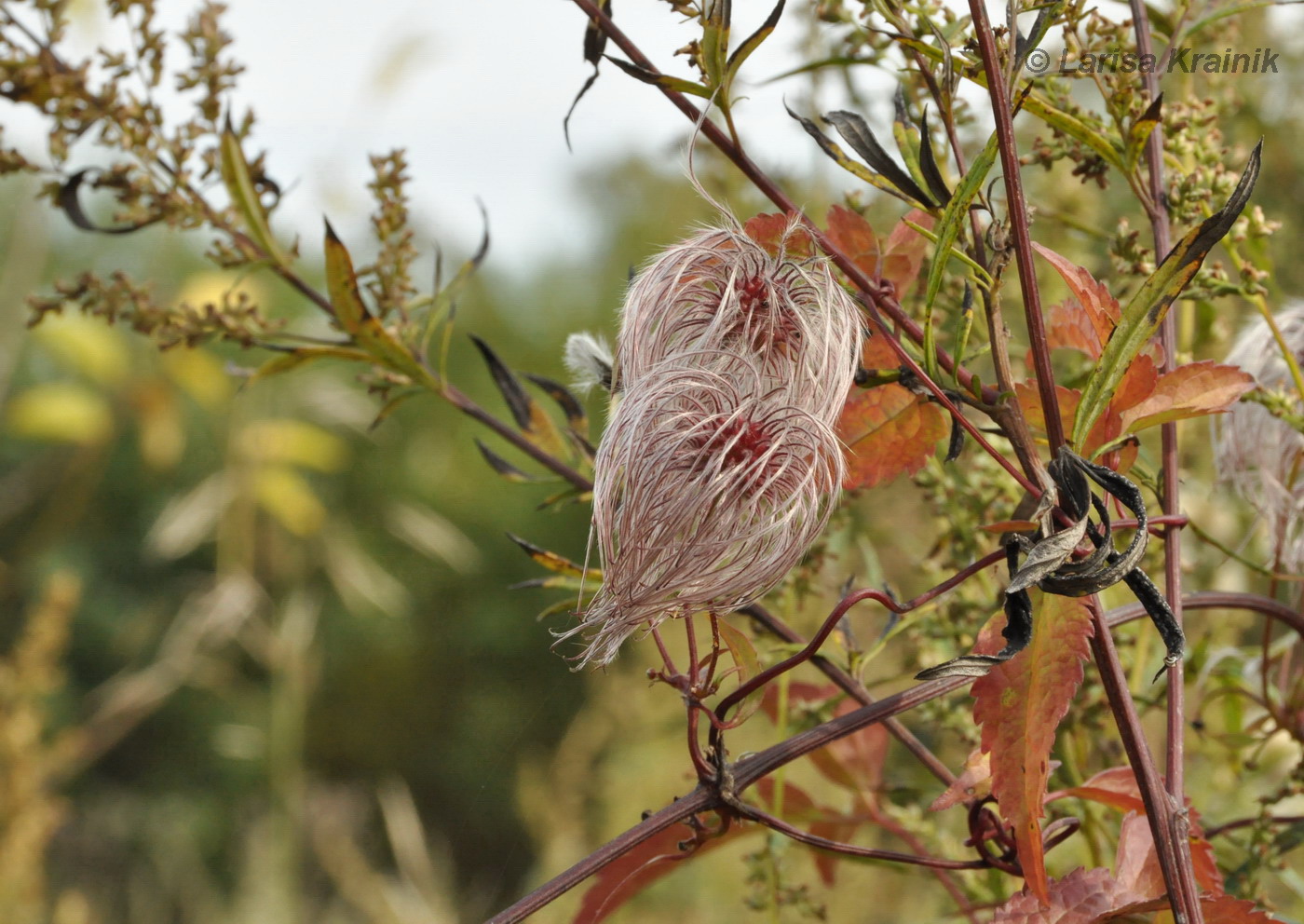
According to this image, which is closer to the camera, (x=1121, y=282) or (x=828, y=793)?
(x=1121, y=282)

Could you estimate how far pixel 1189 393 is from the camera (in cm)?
23

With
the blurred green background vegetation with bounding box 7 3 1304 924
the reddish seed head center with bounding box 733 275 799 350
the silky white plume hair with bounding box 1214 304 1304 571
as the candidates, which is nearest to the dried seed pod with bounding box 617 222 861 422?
the reddish seed head center with bounding box 733 275 799 350

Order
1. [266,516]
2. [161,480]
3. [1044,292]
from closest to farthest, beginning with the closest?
[1044,292] → [266,516] → [161,480]

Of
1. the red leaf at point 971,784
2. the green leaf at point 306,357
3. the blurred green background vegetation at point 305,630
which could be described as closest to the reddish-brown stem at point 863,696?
the red leaf at point 971,784

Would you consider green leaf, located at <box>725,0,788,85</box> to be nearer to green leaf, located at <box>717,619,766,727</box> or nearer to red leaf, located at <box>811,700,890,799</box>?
green leaf, located at <box>717,619,766,727</box>

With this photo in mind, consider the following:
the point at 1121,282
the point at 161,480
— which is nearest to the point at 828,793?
the point at 1121,282

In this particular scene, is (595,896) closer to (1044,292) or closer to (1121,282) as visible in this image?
(1121,282)

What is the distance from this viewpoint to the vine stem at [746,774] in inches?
8.3

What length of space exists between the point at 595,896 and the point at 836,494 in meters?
0.12

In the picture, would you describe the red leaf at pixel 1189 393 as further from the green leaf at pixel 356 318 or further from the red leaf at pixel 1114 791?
the green leaf at pixel 356 318

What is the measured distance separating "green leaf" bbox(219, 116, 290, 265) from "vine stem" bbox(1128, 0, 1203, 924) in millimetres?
240

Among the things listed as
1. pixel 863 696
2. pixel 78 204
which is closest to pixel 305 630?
pixel 78 204

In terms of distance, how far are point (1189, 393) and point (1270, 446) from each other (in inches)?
7.6

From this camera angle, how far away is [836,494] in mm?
215
